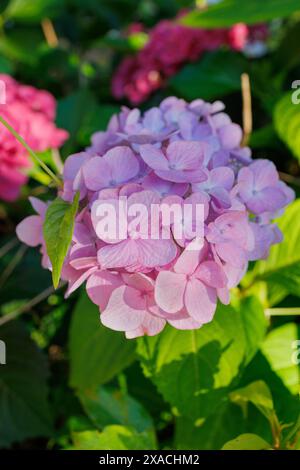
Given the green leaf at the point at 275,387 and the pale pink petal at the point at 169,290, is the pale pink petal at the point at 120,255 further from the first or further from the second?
the green leaf at the point at 275,387

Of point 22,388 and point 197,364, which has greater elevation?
point 197,364

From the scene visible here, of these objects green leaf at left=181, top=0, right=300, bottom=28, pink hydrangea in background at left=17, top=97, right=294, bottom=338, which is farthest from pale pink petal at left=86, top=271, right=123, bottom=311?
green leaf at left=181, top=0, right=300, bottom=28

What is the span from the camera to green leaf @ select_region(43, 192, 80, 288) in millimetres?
489

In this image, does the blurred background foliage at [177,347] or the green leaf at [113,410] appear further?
the green leaf at [113,410]

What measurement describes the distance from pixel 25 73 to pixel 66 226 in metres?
1.29

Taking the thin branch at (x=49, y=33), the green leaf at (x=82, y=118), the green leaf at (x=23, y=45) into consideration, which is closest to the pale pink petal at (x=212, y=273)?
the green leaf at (x=82, y=118)

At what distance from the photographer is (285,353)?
0.78 m

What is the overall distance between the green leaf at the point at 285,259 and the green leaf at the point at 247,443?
0.76 ft

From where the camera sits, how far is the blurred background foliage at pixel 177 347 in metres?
0.67

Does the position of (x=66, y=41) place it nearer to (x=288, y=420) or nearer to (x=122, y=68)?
(x=122, y=68)

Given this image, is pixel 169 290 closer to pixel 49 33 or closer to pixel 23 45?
pixel 23 45

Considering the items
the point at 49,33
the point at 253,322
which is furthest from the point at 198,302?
the point at 49,33

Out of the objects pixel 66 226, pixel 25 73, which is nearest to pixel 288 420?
pixel 66 226

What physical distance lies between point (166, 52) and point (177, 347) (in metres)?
0.82
